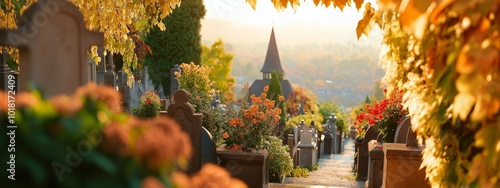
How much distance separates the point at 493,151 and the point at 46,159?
1312 millimetres

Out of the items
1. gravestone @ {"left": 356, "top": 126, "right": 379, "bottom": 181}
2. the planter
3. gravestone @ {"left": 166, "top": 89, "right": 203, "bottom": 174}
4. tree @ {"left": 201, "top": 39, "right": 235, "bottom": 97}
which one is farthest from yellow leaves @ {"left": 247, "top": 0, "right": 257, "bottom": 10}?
tree @ {"left": 201, "top": 39, "right": 235, "bottom": 97}

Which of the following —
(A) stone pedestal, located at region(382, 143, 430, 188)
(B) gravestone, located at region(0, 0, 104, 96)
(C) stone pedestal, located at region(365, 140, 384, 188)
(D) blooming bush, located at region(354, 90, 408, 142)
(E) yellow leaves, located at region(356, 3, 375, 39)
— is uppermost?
(E) yellow leaves, located at region(356, 3, 375, 39)

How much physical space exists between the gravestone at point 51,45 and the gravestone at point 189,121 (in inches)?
148

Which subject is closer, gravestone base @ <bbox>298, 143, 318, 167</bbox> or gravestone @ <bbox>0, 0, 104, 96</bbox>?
gravestone @ <bbox>0, 0, 104, 96</bbox>

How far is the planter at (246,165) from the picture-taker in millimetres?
6480

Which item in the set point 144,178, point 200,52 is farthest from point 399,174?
point 200,52

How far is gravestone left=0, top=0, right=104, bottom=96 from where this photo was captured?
73.3 inches

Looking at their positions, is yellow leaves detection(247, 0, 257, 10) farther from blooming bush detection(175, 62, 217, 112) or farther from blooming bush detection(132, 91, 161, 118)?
blooming bush detection(175, 62, 217, 112)

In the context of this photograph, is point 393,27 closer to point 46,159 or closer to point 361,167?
point 46,159

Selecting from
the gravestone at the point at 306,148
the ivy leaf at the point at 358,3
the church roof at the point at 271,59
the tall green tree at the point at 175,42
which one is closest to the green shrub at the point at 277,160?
the ivy leaf at the point at 358,3

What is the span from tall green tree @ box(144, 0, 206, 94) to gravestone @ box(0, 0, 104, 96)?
23.3 metres

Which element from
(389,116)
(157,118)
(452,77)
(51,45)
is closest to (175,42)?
(389,116)

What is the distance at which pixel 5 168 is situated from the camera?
121 cm

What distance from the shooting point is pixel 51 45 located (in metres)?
1.92
